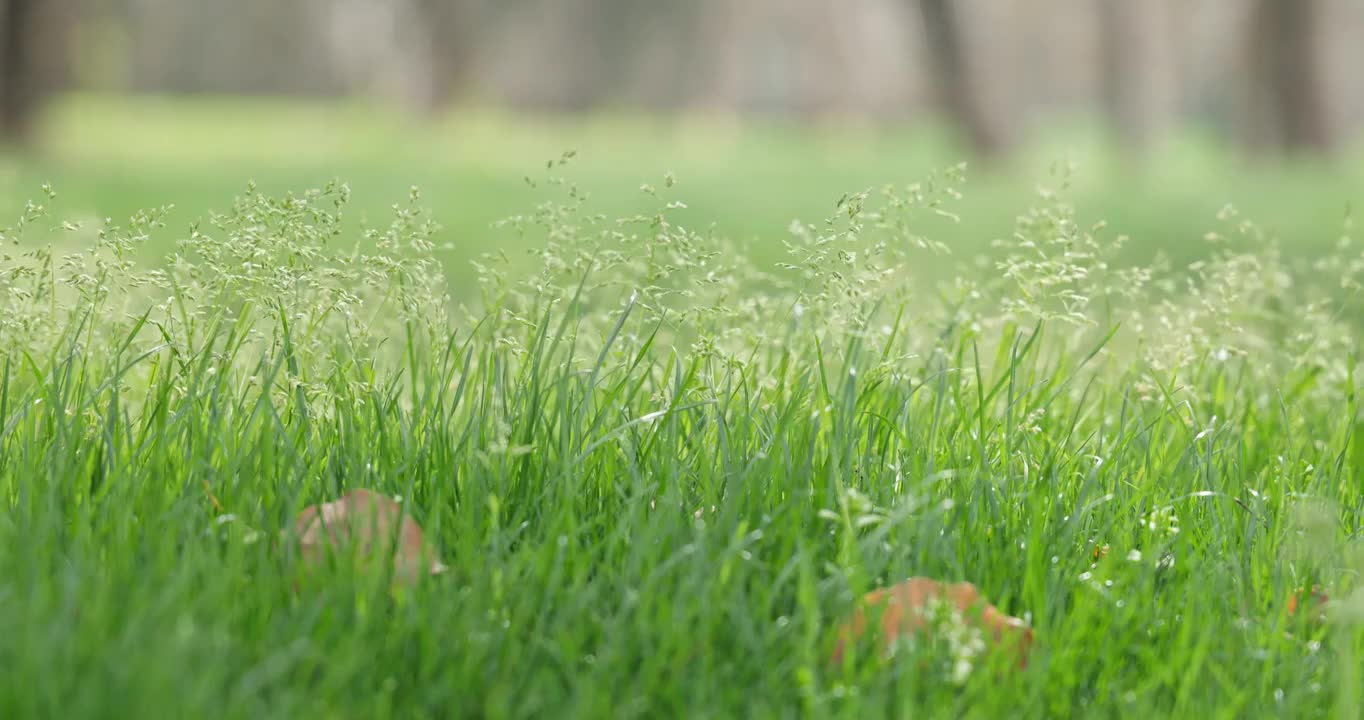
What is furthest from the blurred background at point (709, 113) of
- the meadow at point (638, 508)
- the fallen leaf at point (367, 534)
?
the fallen leaf at point (367, 534)

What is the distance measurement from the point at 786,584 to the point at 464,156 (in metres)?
12.6

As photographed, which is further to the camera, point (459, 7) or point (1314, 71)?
point (459, 7)

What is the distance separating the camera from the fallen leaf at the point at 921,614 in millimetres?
1637

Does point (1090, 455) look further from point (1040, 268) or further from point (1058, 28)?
point (1058, 28)

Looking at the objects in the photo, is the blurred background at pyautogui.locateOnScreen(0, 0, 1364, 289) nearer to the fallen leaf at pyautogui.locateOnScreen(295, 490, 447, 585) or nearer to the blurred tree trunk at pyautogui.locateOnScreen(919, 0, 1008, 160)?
the blurred tree trunk at pyautogui.locateOnScreen(919, 0, 1008, 160)

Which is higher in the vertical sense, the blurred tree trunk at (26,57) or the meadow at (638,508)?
the blurred tree trunk at (26,57)

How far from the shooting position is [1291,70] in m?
13.3

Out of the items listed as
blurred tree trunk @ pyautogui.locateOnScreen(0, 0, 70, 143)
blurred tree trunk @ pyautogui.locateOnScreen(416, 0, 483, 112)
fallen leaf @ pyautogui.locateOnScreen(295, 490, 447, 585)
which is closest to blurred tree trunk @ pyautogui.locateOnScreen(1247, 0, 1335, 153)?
blurred tree trunk @ pyautogui.locateOnScreen(0, 0, 70, 143)

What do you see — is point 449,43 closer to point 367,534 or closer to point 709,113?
point 709,113

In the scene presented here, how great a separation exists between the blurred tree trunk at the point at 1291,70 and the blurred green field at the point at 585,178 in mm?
500

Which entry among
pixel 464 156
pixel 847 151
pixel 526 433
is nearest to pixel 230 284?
pixel 526 433

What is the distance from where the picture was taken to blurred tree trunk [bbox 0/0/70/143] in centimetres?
1066

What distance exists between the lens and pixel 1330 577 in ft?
6.34

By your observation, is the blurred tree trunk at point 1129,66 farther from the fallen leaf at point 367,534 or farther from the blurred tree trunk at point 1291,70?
the fallen leaf at point 367,534
